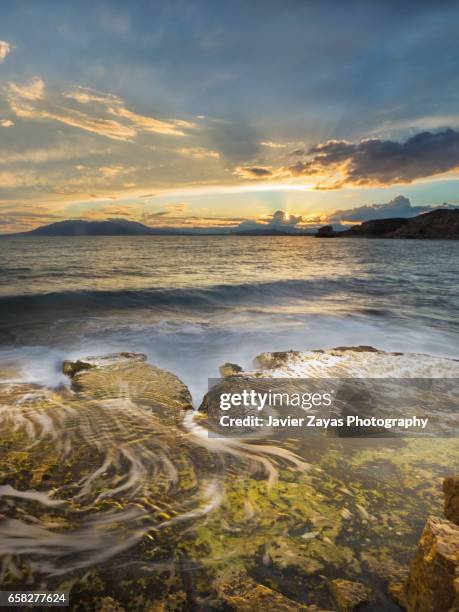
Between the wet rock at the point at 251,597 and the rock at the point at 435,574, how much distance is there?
2.23 feet

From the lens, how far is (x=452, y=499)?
7.89 ft

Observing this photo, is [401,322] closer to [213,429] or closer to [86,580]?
[213,429]

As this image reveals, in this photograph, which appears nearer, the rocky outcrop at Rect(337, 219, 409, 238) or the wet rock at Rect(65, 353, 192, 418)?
the wet rock at Rect(65, 353, 192, 418)

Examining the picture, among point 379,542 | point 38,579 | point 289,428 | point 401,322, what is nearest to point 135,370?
point 289,428

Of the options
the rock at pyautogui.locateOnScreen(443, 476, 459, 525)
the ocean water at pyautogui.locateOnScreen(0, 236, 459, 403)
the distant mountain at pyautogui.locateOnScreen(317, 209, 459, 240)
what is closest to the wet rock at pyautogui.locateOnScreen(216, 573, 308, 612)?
the rock at pyautogui.locateOnScreen(443, 476, 459, 525)

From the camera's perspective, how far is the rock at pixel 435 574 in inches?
73.5

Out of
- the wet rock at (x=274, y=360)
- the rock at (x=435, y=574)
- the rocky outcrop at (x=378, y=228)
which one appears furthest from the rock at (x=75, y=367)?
the rocky outcrop at (x=378, y=228)

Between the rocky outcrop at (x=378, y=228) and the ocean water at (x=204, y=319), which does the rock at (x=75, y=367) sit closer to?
the ocean water at (x=204, y=319)

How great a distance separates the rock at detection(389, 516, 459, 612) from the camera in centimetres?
187

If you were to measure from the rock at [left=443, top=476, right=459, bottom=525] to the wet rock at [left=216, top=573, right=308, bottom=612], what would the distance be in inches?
46.8

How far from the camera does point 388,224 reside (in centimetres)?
18138

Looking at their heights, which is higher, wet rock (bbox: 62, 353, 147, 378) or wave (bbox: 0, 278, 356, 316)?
wet rock (bbox: 62, 353, 147, 378)

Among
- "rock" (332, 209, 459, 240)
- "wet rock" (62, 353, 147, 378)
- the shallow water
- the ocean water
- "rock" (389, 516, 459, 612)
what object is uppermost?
"rock" (332, 209, 459, 240)

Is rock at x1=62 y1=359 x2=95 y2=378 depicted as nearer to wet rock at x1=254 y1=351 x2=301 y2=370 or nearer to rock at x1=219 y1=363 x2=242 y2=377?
rock at x1=219 y1=363 x2=242 y2=377
